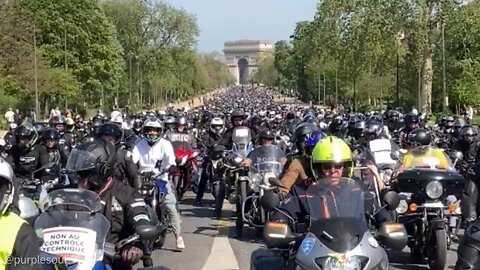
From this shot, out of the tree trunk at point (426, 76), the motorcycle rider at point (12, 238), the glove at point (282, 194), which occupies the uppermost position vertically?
the tree trunk at point (426, 76)

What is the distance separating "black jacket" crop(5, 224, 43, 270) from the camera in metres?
4.38

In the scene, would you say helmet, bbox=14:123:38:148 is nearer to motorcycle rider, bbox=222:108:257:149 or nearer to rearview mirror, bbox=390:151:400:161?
motorcycle rider, bbox=222:108:257:149

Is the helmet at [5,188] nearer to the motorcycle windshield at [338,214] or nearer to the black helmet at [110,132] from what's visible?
the motorcycle windshield at [338,214]

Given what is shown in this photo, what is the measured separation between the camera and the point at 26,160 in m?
13.2

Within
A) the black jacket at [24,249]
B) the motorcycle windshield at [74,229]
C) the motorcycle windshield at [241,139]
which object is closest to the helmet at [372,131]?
the motorcycle windshield at [241,139]

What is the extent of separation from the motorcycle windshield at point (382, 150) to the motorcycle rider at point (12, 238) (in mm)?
9586

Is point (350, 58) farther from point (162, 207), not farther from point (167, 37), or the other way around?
point (162, 207)

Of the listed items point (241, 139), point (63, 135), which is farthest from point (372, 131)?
point (63, 135)

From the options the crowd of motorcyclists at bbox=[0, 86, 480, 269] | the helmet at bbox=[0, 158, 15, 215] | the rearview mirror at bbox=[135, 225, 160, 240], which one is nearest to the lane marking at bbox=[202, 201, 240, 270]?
the crowd of motorcyclists at bbox=[0, 86, 480, 269]

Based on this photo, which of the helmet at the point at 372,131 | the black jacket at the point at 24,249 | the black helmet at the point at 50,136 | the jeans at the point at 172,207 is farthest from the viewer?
the helmet at the point at 372,131

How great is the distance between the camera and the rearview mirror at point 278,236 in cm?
590

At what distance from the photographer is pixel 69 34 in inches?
2830

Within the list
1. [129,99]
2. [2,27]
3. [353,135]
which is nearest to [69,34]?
[2,27]

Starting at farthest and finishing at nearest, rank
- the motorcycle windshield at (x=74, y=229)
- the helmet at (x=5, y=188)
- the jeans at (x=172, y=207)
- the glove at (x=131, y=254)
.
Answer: the jeans at (x=172, y=207) < the glove at (x=131, y=254) < the motorcycle windshield at (x=74, y=229) < the helmet at (x=5, y=188)
